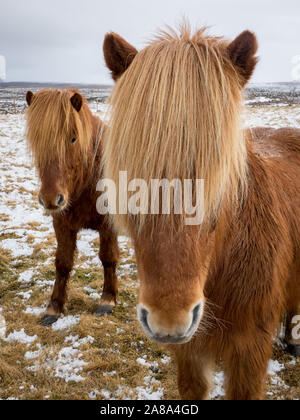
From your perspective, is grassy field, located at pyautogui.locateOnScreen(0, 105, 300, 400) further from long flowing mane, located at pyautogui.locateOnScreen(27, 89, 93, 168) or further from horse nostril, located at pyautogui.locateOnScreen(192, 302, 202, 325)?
long flowing mane, located at pyautogui.locateOnScreen(27, 89, 93, 168)

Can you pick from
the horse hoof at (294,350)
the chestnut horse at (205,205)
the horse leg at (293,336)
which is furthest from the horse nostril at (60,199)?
the horse hoof at (294,350)

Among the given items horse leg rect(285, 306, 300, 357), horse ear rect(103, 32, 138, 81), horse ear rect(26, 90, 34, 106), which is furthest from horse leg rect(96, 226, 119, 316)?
horse ear rect(103, 32, 138, 81)

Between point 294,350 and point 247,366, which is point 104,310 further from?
point 247,366

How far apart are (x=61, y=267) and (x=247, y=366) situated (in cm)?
264

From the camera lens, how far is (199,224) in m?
1.27

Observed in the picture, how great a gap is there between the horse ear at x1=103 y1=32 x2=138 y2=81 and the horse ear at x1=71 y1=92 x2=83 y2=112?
1.71 metres

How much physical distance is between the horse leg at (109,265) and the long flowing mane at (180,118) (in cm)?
246

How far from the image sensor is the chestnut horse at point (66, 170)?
3016 mm

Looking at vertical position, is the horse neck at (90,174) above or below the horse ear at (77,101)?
below

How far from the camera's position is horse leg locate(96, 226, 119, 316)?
389cm

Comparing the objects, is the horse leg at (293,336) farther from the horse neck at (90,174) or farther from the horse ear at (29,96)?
the horse ear at (29,96)

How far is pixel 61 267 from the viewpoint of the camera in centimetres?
386
